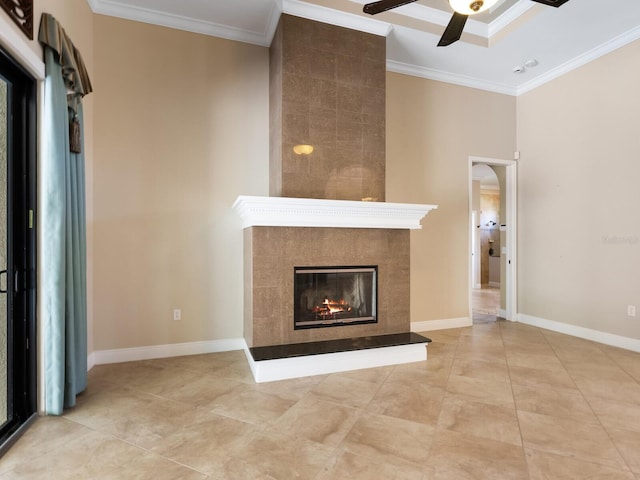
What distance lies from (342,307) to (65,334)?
216cm

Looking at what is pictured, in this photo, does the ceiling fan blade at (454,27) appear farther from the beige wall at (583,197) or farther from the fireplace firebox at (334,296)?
the beige wall at (583,197)

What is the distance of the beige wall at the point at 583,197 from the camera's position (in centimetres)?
354

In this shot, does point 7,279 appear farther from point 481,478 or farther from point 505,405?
point 505,405

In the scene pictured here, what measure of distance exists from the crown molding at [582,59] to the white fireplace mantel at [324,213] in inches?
109

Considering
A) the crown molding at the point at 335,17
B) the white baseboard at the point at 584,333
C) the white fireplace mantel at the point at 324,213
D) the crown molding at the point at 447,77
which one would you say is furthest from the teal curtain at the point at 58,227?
the white baseboard at the point at 584,333

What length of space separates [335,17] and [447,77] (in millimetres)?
1896

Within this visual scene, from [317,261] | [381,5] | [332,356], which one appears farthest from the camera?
[317,261]

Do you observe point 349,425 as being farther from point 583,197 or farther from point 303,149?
point 583,197

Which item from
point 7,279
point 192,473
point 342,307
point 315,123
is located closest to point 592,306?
point 342,307

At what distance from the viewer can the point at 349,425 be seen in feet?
6.68

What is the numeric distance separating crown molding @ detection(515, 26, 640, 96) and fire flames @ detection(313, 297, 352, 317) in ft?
12.9

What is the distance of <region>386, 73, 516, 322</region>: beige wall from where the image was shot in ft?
13.5

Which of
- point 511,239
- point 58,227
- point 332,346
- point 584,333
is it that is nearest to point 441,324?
point 584,333

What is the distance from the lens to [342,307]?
325 cm
